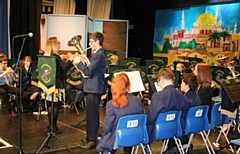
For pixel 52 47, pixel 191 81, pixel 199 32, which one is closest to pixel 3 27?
pixel 52 47

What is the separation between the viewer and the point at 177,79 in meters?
6.71

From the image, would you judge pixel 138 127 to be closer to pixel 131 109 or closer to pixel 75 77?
pixel 131 109

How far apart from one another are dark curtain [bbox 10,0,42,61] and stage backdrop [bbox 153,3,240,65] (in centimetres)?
460

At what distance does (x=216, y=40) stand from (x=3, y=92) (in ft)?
21.4

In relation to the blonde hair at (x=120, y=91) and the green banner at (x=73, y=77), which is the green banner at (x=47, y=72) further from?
the green banner at (x=73, y=77)

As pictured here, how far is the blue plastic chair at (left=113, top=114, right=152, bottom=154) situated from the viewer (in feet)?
11.8

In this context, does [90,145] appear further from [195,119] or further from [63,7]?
[63,7]

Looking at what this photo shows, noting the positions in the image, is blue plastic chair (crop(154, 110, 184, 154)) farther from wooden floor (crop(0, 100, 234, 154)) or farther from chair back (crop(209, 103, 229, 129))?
wooden floor (crop(0, 100, 234, 154))

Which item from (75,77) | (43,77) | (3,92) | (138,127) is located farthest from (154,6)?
(138,127)

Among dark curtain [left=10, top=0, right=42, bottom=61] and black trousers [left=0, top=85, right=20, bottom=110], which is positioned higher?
dark curtain [left=10, top=0, right=42, bottom=61]

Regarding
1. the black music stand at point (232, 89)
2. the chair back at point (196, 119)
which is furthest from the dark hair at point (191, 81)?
the black music stand at point (232, 89)

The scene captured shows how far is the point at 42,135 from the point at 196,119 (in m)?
2.65

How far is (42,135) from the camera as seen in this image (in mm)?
5746

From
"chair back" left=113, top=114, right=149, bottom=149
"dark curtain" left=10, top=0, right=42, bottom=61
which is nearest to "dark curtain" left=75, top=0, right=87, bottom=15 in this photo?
"dark curtain" left=10, top=0, right=42, bottom=61
